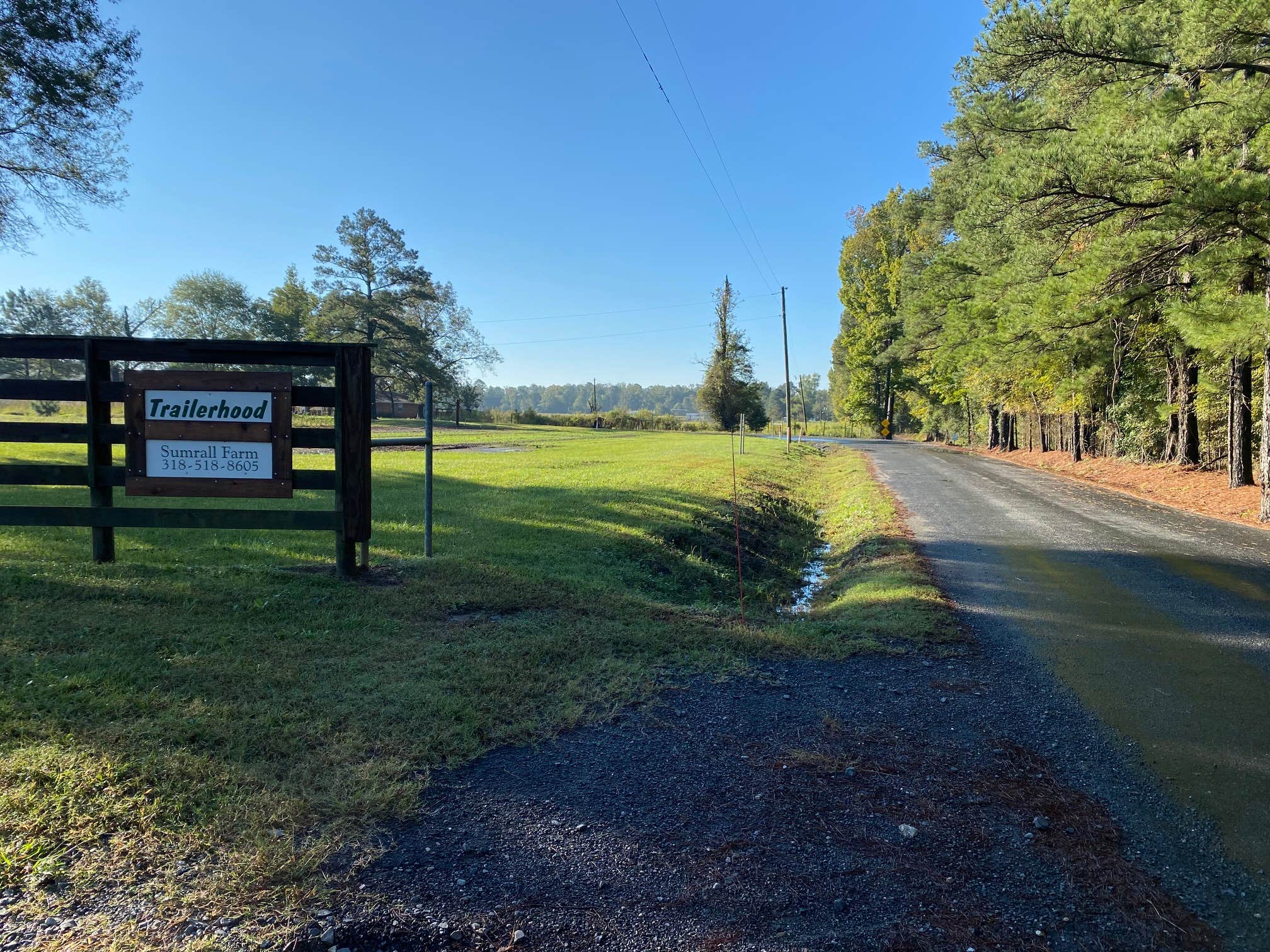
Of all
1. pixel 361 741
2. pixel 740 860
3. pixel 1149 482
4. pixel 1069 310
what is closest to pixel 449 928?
pixel 740 860

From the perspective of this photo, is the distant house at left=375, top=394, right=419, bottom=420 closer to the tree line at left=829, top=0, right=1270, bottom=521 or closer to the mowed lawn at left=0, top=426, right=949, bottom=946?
the tree line at left=829, top=0, right=1270, bottom=521

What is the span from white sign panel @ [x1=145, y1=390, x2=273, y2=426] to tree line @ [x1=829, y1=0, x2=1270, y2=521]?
12046 millimetres

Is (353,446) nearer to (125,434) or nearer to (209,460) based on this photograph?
(209,460)

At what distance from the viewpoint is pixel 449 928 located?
7.36 feet

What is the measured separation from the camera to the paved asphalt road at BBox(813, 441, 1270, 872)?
349 cm

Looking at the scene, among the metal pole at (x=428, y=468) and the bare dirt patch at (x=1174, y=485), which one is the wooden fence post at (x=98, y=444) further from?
the bare dirt patch at (x=1174, y=485)

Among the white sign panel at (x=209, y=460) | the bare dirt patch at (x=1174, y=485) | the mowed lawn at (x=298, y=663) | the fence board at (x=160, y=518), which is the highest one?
the white sign panel at (x=209, y=460)

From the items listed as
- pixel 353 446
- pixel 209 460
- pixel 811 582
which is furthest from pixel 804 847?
pixel 811 582

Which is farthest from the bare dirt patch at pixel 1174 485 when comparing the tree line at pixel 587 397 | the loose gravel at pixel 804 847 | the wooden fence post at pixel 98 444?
the tree line at pixel 587 397

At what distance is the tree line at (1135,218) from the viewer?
35.7 feet

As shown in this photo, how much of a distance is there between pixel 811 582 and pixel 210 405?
723 centimetres

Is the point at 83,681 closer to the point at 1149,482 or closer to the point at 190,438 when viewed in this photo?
the point at 190,438

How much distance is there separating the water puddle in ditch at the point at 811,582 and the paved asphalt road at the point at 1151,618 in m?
1.42

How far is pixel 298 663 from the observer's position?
13.5ft
